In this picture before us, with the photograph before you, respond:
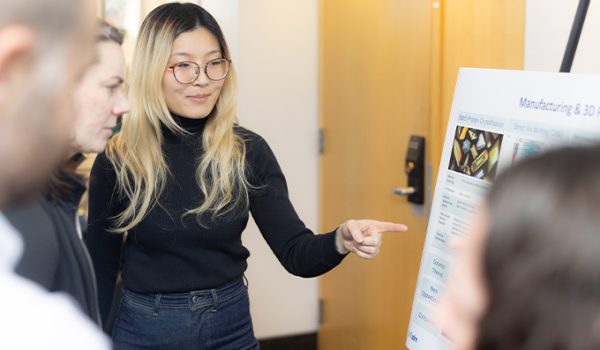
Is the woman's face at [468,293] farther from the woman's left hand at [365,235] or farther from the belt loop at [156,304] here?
the belt loop at [156,304]

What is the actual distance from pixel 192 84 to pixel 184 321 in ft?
2.11

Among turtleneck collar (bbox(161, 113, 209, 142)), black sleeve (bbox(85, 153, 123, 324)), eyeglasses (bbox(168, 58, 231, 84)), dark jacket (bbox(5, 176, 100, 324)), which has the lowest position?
black sleeve (bbox(85, 153, 123, 324))

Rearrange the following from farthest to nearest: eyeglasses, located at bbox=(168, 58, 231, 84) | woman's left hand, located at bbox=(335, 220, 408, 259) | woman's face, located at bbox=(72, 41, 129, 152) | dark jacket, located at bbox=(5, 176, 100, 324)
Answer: eyeglasses, located at bbox=(168, 58, 231, 84) → woman's left hand, located at bbox=(335, 220, 408, 259) → woman's face, located at bbox=(72, 41, 129, 152) → dark jacket, located at bbox=(5, 176, 100, 324)

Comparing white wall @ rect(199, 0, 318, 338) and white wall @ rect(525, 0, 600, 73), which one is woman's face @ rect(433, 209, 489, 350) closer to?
white wall @ rect(525, 0, 600, 73)

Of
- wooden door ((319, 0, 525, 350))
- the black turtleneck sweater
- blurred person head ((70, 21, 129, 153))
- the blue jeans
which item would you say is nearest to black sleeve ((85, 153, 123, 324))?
the black turtleneck sweater

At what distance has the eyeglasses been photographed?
7.06 ft

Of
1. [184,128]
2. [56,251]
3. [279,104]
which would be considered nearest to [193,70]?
[184,128]

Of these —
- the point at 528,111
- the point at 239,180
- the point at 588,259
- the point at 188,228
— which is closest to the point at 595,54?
the point at 528,111

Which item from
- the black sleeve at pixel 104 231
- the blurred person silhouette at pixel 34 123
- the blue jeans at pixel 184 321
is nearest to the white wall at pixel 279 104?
the black sleeve at pixel 104 231

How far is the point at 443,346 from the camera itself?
1.76 m

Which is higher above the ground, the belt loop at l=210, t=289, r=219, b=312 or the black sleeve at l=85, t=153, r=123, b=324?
the black sleeve at l=85, t=153, r=123, b=324

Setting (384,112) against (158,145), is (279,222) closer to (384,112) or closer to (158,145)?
(158,145)

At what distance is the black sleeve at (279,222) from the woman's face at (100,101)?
792mm

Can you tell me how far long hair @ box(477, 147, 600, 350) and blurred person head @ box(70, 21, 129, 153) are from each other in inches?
30.7
